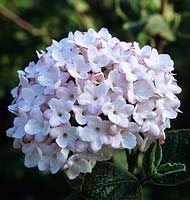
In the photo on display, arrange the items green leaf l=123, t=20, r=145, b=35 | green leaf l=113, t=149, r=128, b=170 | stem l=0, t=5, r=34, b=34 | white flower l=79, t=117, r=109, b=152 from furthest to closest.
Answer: stem l=0, t=5, r=34, b=34 → green leaf l=123, t=20, r=145, b=35 → green leaf l=113, t=149, r=128, b=170 → white flower l=79, t=117, r=109, b=152

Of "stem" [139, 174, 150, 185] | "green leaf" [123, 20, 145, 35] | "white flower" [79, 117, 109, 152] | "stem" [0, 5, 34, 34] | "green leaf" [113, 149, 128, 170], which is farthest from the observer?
"stem" [0, 5, 34, 34]

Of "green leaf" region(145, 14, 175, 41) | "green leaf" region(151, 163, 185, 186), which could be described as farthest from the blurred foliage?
"green leaf" region(151, 163, 185, 186)

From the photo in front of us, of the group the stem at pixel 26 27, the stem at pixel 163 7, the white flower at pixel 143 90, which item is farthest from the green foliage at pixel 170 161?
the stem at pixel 26 27

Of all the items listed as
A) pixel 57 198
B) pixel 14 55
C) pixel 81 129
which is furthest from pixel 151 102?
pixel 57 198

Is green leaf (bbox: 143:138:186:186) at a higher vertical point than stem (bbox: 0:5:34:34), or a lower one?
lower

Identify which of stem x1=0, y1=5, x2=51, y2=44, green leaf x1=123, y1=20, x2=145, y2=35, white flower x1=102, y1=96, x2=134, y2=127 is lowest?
white flower x1=102, y1=96, x2=134, y2=127

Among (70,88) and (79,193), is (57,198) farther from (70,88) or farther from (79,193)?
(70,88)

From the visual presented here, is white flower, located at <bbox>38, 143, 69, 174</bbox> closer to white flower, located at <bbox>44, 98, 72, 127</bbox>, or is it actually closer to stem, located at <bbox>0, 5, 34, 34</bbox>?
white flower, located at <bbox>44, 98, 72, 127</bbox>

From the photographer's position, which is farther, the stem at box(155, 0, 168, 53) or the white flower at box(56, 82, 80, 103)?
the stem at box(155, 0, 168, 53)

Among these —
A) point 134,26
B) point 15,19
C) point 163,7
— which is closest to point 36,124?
point 134,26
